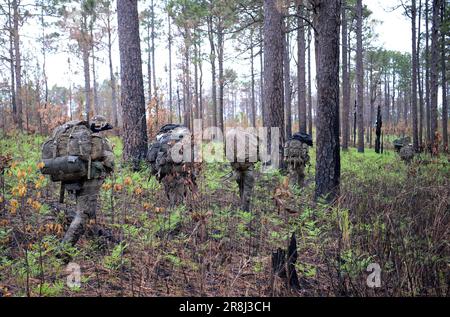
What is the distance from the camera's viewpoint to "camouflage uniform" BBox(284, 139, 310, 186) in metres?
7.74

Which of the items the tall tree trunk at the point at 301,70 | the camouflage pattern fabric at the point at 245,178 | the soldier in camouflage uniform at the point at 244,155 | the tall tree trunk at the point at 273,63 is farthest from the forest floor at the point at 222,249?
the tall tree trunk at the point at 301,70

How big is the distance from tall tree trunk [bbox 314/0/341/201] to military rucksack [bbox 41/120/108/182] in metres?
3.88

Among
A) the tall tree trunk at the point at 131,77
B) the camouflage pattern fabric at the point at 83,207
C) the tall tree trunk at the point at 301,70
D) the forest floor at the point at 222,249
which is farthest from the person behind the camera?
the tall tree trunk at the point at 301,70

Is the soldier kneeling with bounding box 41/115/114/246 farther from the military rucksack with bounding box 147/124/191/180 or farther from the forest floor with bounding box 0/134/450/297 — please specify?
the military rucksack with bounding box 147/124/191/180

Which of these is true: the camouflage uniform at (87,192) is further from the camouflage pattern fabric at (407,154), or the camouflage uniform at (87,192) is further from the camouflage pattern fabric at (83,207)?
the camouflage pattern fabric at (407,154)

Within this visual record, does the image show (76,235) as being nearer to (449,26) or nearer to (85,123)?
(85,123)

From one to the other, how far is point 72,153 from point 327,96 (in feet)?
14.2

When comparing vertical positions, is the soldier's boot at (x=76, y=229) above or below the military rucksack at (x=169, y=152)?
below

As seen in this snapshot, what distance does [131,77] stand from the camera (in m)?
7.88

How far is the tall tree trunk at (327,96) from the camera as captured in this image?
5.76 m

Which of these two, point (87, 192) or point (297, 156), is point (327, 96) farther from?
point (87, 192)

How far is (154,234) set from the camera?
4211mm

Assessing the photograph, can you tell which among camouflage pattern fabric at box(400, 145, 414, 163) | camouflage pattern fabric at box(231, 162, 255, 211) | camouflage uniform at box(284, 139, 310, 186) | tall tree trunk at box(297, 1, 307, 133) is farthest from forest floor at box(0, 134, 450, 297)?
tall tree trunk at box(297, 1, 307, 133)

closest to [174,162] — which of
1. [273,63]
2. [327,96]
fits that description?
[327,96]
